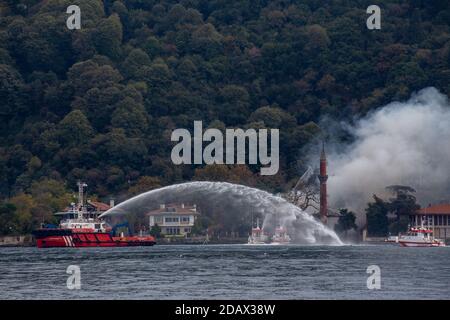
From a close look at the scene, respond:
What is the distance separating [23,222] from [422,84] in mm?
66793

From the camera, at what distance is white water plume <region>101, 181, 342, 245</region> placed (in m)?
158

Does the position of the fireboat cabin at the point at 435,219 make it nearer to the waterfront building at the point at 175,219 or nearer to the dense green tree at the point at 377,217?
the dense green tree at the point at 377,217

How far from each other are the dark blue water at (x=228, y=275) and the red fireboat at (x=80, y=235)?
21861 mm

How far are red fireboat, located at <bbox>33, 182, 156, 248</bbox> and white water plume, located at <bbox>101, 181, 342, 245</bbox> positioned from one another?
3983 millimetres

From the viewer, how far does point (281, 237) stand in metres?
158

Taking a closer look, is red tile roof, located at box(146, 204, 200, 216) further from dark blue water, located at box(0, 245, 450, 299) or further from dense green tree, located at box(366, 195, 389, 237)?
dark blue water, located at box(0, 245, 450, 299)

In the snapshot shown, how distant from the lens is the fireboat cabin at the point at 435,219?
163 metres

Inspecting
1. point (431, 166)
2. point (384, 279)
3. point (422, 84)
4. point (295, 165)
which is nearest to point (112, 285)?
point (384, 279)

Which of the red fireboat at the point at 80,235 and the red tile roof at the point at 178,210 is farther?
the red tile roof at the point at 178,210

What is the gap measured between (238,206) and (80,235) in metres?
28.5

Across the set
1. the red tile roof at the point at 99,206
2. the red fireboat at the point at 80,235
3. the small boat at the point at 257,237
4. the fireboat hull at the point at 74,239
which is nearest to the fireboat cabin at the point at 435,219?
the small boat at the point at 257,237

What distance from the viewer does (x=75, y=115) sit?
7697 inches
